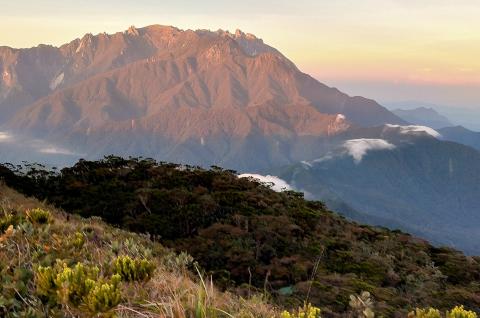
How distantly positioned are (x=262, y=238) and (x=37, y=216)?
12.6 m

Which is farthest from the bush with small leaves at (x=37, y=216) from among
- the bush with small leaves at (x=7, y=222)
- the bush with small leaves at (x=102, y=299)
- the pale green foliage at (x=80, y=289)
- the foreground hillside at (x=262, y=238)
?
the foreground hillside at (x=262, y=238)

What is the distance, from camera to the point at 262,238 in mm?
18391

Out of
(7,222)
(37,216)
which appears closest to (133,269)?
(7,222)

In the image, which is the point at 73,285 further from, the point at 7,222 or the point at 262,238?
the point at 262,238

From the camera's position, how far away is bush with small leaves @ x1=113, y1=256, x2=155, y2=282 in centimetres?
411

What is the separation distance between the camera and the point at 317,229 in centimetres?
2231

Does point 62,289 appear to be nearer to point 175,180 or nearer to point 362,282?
point 362,282

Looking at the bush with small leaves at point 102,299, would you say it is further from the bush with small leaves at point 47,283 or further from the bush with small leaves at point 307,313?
the bush with small leaves at point 307,313

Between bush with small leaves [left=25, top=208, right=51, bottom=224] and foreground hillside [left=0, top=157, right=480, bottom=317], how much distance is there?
5329 millimetres

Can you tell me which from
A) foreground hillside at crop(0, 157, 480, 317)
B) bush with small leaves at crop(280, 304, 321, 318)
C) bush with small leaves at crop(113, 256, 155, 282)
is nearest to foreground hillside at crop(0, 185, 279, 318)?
bush with small leaves at crop(113, 256, 155, 282)

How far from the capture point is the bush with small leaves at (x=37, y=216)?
661 centimetres

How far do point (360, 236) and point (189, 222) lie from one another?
9.83 m

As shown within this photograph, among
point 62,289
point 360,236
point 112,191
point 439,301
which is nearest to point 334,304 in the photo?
point 439,301

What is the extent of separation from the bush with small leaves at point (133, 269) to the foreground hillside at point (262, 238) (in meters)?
6.97
